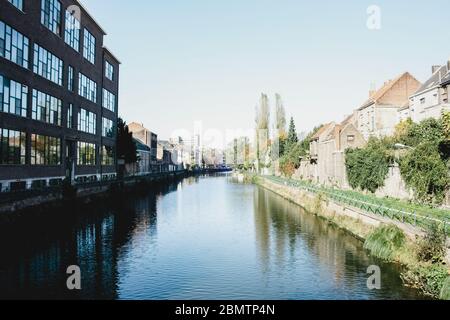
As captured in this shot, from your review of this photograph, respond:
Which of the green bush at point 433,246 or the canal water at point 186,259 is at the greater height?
the green bush at point 433,246

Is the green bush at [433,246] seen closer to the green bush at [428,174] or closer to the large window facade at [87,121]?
the green bush at [428,174]

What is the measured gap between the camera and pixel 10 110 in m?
29.7

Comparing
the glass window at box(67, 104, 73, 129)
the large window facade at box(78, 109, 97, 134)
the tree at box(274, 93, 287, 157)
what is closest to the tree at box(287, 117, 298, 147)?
the tree at box(274, 93, 287, 157)

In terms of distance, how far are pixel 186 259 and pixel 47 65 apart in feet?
82.2

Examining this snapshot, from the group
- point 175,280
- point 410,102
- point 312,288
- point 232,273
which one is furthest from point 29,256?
point 410,102

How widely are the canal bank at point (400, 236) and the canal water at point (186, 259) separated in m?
0.53

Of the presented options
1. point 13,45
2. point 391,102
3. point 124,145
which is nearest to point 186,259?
point 13,45

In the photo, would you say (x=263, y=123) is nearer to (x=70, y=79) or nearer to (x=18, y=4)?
(x=70, y=79)

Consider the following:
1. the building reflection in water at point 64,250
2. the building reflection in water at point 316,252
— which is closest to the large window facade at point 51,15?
the building reflection in water at point 64,250

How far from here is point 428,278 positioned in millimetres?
13453

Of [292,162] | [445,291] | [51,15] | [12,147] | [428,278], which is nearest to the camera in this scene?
[445,291]

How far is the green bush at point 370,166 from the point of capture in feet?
101

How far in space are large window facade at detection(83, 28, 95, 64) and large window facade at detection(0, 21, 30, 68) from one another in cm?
1407

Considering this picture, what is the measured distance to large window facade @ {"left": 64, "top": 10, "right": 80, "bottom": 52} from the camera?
40.1m
